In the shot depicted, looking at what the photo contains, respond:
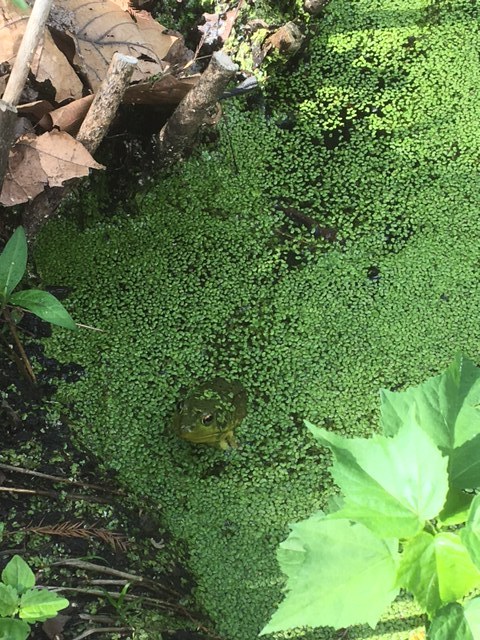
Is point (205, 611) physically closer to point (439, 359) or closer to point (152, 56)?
point (439, 359)

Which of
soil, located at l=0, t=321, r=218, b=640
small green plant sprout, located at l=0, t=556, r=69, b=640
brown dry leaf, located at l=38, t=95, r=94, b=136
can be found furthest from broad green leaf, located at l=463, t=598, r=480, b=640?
brown dry leaf, located at l=38, t=95, r=94, b=136

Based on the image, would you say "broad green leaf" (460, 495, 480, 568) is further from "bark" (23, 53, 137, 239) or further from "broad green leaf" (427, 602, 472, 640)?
"bark" (23, 53, 137, 239)

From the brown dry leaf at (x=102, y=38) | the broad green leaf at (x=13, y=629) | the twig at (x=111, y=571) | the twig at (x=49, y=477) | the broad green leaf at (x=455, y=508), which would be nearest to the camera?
the broad green leaf at (x=455, y=508)

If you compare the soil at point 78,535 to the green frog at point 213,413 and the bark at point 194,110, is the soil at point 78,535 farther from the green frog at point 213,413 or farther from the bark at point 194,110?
the bark at point 194,110

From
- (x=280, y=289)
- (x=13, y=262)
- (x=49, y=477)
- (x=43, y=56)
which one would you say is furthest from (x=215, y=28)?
(x=49, y=477)

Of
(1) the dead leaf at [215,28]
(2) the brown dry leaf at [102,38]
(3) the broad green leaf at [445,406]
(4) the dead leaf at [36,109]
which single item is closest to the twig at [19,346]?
(4) the dead leaf at [36,109]

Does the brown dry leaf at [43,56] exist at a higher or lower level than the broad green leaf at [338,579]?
higher
